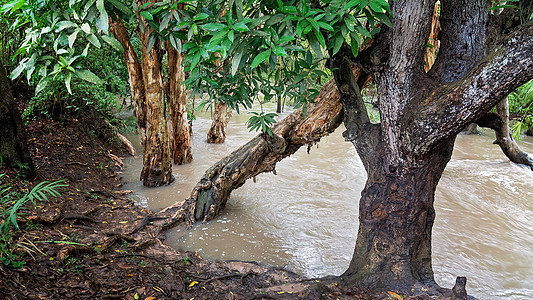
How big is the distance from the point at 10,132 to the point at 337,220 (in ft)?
13.5

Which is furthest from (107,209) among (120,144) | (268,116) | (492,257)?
(492,257)

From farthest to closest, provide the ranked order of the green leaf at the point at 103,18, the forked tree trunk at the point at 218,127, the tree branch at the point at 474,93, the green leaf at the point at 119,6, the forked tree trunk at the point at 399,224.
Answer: the forked tree trunk at the point at 218,127
the forked tree trunk at the point at 399,224
the tree branch at the point at 474,93
the green leaf at the point at 119,6
the green leaf at the point at 103,18

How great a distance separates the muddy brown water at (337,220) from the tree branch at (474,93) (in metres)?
1.91

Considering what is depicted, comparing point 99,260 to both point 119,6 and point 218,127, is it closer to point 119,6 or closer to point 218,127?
point 119,6

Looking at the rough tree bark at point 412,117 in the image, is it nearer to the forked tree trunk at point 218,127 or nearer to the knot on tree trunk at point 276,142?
the knot on tree trunk at point 276,142

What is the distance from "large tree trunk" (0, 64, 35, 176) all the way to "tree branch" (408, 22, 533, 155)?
4.02 m

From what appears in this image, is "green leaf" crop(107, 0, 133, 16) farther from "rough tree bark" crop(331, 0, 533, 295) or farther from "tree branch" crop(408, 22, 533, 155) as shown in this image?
"tree branch" crop(408, 22, 533, 155)

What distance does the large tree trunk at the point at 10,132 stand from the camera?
369 centimetres

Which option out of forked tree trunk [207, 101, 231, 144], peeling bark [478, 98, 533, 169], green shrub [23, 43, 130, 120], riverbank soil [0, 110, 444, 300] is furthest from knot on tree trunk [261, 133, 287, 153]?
forked tree trunk [207, 101, 231, 144]

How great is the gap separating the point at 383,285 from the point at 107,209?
11.0 feet

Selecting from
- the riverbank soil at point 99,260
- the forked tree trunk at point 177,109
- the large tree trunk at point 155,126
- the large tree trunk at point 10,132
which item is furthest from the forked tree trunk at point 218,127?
the large tree trunk at point 10,132

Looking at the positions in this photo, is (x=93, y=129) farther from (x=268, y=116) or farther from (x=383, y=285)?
(x=383, y=285)

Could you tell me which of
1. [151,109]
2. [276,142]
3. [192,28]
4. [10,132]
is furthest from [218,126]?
[192,28]

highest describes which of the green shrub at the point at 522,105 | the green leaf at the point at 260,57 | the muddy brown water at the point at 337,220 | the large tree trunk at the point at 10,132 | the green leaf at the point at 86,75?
the green shrub at the point at 522,105
